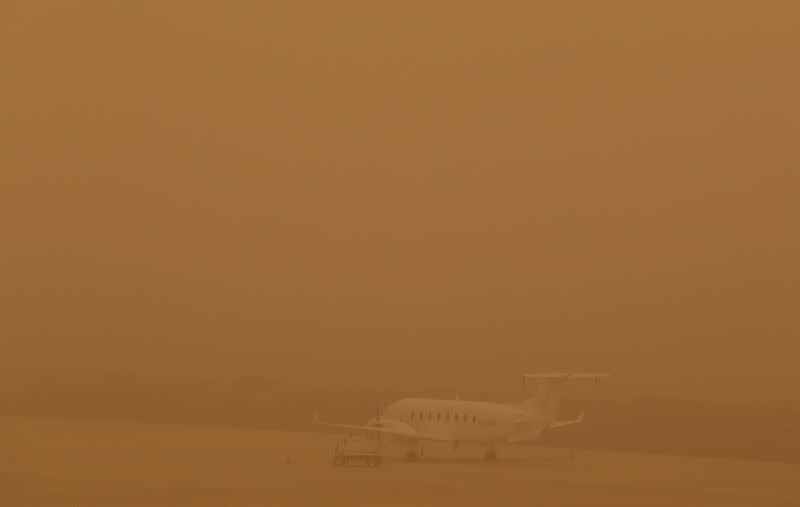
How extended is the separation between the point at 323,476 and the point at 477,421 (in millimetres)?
9803

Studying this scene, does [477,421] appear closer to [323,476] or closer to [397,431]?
[397,431]

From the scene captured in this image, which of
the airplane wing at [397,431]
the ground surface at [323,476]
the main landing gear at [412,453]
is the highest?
the airplane wing at [397,431]

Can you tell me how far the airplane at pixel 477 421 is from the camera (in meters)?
37.0

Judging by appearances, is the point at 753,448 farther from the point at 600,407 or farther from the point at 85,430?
the point at 85,430

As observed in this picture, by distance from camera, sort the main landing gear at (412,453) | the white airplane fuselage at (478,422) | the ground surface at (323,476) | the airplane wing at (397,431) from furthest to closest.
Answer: the main landing gear at (412,453) < the white airplane fuselage at (478,422) < the airplane wing at (397,431) < the ground surface at (323,476)

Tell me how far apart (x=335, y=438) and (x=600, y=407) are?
1363 centimetres

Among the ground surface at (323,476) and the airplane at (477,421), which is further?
the airplane at (477,421)

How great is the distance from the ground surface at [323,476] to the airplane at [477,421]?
37.0 inches

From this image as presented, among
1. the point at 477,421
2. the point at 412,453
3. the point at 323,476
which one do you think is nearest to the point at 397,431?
the point at 412,453

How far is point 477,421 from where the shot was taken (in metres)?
36.9

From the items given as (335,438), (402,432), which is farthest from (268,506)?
(335,438)

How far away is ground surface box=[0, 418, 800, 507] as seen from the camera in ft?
73.4

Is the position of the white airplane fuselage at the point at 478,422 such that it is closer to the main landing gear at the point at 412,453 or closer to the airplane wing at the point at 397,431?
the airplane wing at the point at 397,431

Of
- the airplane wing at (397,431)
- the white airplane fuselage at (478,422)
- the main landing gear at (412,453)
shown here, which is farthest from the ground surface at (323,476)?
the white airplane fuselage at (478,422)
